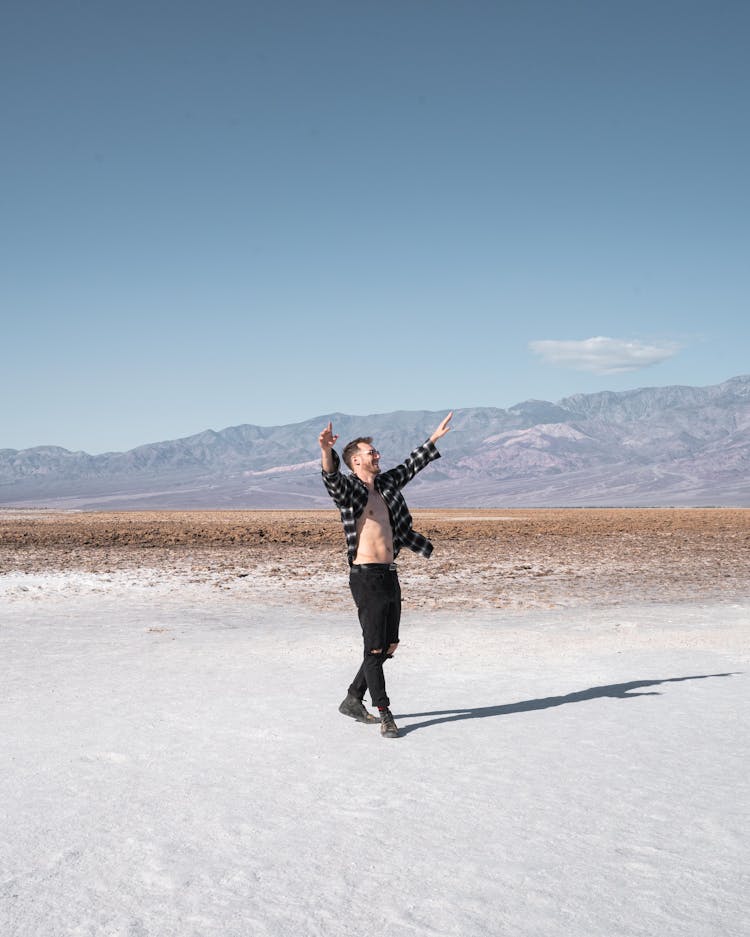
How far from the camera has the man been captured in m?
6.30

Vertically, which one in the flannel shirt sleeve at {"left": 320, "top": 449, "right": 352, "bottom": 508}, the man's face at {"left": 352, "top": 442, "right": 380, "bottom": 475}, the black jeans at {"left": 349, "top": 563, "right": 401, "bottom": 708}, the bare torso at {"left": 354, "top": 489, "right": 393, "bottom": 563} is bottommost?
the black jeans at {"left": 349, "top": 563, "right": 401, "bottom": 708}

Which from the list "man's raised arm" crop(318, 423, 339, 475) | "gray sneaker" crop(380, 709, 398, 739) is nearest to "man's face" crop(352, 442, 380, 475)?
"man's raised arm" crop(318, 423, 339, 475)

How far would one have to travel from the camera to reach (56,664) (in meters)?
9.50

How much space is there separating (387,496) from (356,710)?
168 centimetres

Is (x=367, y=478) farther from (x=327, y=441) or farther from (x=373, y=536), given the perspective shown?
(x=327, y=441)

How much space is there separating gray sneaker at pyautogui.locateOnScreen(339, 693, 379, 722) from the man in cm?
25

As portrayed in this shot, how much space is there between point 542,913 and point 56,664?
7177 mm

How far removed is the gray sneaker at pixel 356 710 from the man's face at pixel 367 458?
5.80 feet

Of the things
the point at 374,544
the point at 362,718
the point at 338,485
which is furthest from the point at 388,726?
the point at 338,485

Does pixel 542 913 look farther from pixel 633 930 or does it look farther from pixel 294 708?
pixel 294 708

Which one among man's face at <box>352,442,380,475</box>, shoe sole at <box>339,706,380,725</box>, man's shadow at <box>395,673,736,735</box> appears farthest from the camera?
man's shadow at <box>395,673,736,735</box>

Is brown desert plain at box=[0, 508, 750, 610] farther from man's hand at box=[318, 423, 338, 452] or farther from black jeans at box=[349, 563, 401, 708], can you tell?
man's hand at box=[318, 423, 338, 452]

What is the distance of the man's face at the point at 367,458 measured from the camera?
642 centimetres

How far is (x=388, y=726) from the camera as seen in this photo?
634 centimetres
